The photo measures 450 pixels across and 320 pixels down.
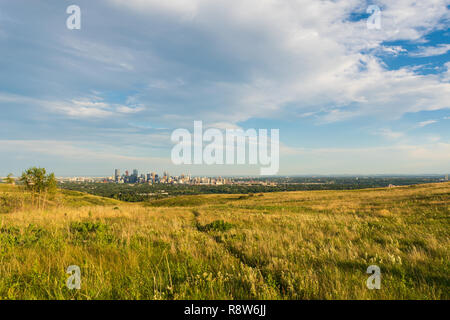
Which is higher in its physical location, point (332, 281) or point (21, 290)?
point (332, 281)

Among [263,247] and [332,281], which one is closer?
[332,281]
